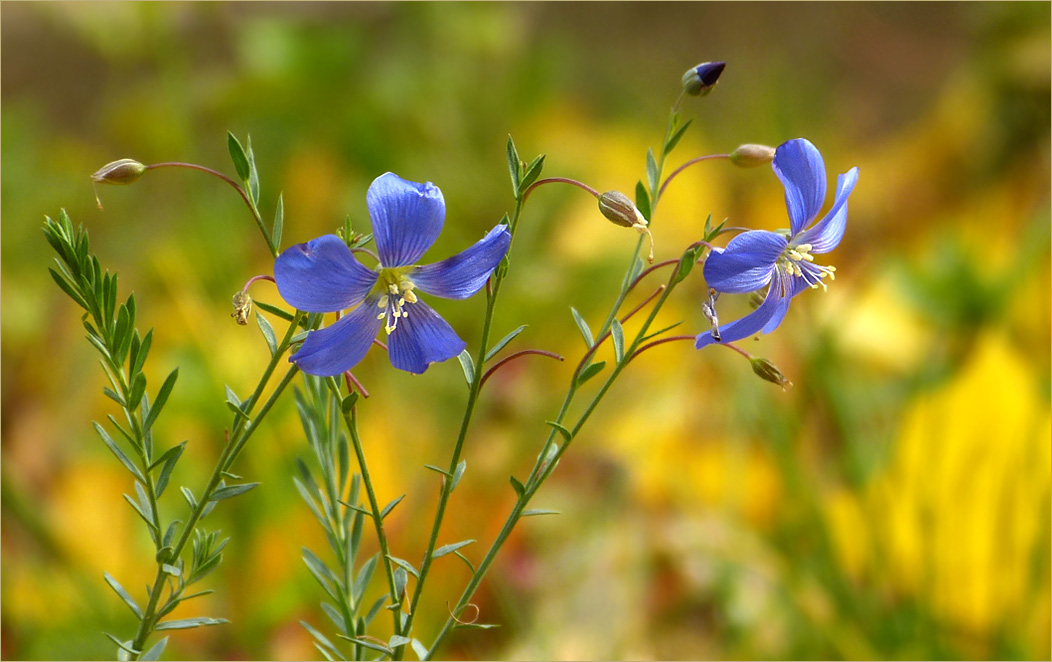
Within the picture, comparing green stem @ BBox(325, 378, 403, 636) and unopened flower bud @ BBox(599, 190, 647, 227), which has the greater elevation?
unopened flower bud @ BBox(599, 190, 647, 227)

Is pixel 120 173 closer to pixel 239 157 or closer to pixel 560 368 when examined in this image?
pixel 239 157

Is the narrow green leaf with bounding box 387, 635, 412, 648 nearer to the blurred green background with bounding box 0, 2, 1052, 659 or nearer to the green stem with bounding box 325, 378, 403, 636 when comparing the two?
the green stem with bounding box 325, 378, 403, 636

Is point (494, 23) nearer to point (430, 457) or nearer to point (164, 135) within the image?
→ point (164, 135)

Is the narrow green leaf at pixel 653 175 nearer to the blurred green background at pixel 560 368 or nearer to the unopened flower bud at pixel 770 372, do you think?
the unopened flower bud at pixel 770 372

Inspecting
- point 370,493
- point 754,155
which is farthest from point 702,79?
point 370,493

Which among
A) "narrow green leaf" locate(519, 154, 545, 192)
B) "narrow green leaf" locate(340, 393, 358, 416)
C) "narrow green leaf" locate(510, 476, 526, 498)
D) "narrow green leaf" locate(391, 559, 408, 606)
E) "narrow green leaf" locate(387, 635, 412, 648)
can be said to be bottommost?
"narrow green leaf" locate(387, 635, 412, 648)

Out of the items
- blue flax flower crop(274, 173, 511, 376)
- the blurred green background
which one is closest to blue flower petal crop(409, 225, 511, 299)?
blue flax flower crop(274, 173, 511, 376)
